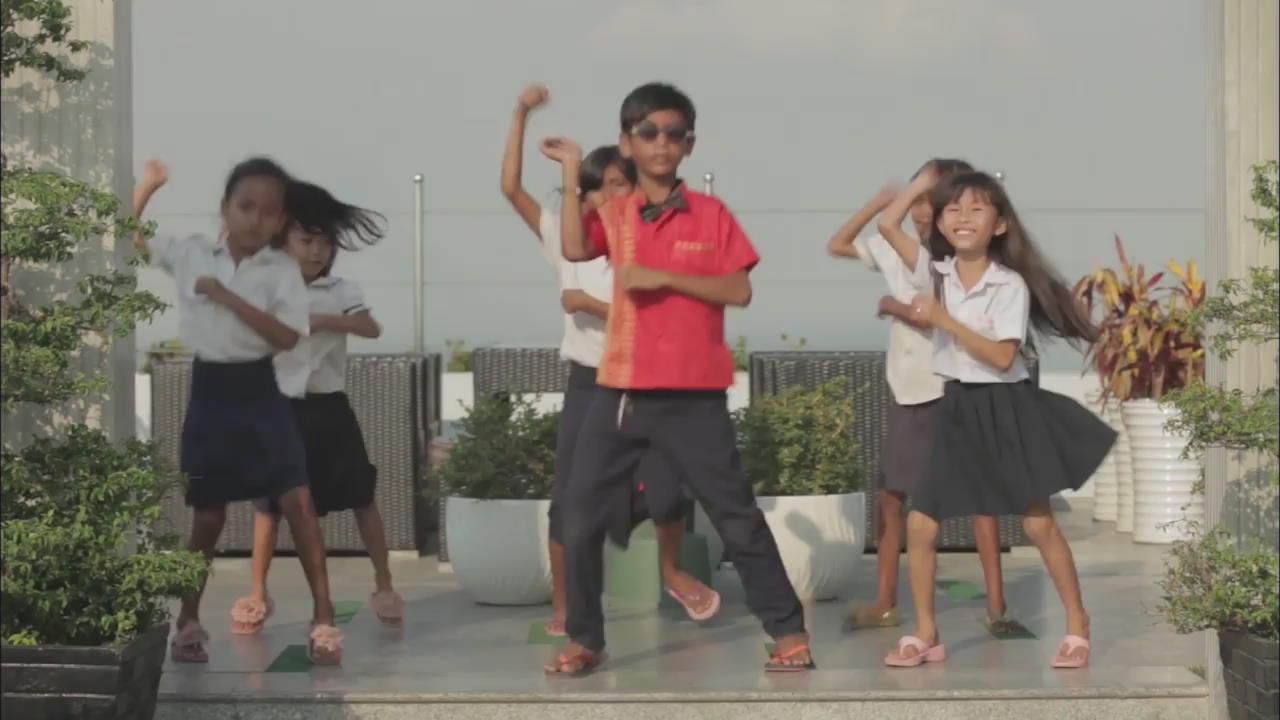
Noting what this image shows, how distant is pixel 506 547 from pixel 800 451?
0.93 metres

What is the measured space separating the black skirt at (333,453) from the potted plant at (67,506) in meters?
1.43

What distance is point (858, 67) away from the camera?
38.8 feet

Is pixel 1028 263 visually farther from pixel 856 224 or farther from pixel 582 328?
pixel 582 328

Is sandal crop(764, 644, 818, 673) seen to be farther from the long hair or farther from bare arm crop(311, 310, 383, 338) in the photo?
bare arm crop(311, 310, 383, 338)

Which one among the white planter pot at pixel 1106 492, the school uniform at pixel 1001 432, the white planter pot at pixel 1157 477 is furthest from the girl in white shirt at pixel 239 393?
the white planter pot at pixel 1106 492

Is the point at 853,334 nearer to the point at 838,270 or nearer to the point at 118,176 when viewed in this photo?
the point at 838,270

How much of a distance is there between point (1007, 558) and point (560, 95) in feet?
15.5

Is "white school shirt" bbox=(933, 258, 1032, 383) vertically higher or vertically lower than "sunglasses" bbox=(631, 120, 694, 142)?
lower

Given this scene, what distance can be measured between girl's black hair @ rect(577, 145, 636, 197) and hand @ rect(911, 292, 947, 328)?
0.85 meters

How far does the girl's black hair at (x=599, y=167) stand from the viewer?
17.2ft

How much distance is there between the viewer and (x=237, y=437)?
16.7 ft

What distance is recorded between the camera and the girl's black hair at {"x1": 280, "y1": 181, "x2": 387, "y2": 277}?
5.55 m

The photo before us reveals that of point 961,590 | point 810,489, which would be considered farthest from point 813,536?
point 961,590

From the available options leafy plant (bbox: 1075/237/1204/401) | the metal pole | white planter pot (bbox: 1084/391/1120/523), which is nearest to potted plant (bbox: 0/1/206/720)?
leafy plant (bbox: 1075/237/1204/401)
